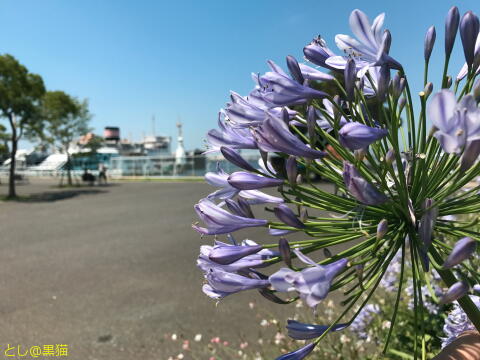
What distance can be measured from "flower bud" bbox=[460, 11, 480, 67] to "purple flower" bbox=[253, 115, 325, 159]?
529 mm

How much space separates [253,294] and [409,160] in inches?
191

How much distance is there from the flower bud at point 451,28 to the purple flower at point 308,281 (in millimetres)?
Answer: 777

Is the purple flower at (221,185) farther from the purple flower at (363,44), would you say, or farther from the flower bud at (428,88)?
the flower bud at (428,88)

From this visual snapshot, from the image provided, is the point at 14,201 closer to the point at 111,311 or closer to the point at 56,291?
the point at 56,291

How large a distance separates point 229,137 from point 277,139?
0.26 meters

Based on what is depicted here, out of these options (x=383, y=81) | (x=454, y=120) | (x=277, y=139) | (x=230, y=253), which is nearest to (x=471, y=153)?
(x=454, y=120)

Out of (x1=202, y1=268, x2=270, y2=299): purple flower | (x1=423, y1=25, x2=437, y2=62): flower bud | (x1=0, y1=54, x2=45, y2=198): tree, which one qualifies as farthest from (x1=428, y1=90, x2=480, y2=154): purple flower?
(x1=0, y1=54, x2=45, y2=198): tree

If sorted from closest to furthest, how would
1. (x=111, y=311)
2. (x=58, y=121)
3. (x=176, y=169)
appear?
(x=111, y=311) < (x=58, y=121) < (x=176, y=169)

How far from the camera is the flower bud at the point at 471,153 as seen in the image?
31.9 inches

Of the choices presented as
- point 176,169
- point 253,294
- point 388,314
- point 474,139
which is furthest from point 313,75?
point 176,169

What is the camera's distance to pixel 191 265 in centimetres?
727

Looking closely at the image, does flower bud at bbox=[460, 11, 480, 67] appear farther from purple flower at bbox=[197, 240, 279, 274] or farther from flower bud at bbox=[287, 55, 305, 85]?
purple flower at bbox=[197, 240, 279, 274]

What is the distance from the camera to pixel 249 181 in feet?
3.53

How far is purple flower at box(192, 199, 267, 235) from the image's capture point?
108 centimetres
